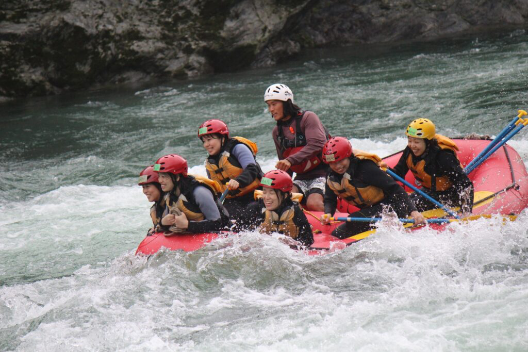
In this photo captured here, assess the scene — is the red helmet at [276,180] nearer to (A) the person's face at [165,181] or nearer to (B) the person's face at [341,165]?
(B) the person's face at [341,165]

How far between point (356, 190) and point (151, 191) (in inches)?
73.6

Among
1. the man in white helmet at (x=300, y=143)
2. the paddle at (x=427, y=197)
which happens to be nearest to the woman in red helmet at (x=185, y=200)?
the man in white helmet at (x=300, y=143)

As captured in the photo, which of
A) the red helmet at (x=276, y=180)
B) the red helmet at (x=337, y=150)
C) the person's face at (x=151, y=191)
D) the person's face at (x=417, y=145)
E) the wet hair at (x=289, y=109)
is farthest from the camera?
the wet hair at (x=289, y=109)

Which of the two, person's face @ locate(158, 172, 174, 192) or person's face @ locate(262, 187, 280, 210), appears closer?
person's face @ locate(262, 187, 280, 210)

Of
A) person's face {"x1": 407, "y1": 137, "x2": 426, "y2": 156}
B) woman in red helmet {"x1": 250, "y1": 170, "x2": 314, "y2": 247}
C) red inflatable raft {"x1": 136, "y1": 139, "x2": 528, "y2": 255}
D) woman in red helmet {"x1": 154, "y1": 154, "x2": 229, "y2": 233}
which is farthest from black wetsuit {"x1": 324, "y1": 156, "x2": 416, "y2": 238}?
woman in red helmet {"x1": 154, "y1": 154, "x2": 229, "y2": 233}

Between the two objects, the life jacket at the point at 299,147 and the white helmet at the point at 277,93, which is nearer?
the white helmet at the point at 277,93

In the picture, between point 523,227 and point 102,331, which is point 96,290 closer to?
point 102,331

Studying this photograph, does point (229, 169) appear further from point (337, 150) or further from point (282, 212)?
point (337, 150)

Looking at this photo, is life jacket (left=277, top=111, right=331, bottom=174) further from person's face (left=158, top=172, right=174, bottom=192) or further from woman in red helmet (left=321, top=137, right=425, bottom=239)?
person's face (left=158, top=172, right=174, bottom=192)

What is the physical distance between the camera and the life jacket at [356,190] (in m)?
5.76

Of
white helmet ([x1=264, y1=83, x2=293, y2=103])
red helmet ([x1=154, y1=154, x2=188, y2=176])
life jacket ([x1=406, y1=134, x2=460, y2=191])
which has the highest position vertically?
white helmet ([x1=264, y1=83, x2=293, y2=103])

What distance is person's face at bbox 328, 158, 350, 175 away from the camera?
18.6 ft

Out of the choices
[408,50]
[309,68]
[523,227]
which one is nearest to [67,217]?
[523,227]

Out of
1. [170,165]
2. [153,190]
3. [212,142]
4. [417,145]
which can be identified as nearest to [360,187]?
A: [417,145]
